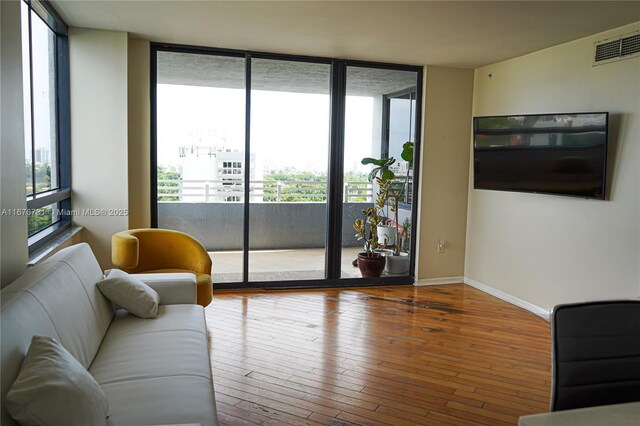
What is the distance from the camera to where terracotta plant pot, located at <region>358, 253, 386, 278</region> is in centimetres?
575

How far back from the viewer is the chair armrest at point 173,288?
10.8ft

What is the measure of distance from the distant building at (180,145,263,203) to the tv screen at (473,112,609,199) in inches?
94.5

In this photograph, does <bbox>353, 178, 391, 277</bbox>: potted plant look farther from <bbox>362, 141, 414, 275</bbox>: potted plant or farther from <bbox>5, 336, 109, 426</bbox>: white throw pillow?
<bbox>5, 336, 109, 426</bbox>: white throw pillow

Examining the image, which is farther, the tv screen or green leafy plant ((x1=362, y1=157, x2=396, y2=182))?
green leafy plant ((x1=362, y1=157, x2=396, y2=182))

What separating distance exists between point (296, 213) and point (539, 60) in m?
2.88

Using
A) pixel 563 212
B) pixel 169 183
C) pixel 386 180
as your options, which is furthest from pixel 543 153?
pixel 169 183

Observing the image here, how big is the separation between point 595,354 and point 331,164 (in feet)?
13.8

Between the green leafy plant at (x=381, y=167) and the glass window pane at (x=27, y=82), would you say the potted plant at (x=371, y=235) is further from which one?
the glass window pane at (x=27, y=82)

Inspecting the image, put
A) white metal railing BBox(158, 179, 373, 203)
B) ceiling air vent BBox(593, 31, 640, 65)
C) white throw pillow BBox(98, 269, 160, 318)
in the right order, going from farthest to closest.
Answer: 1. white metal railing BBox(158, 179, 373, 203)
2. ceiling air vent BBox(593, 31, 640, 65)
3. white throw pillow BBox(98, 269, 160, 318)

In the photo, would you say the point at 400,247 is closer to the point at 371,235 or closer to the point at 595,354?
the point at 371,235


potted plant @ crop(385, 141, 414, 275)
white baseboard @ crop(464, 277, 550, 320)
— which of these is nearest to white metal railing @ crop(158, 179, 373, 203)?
potted plant @ crop(385, 141, 414, 275)

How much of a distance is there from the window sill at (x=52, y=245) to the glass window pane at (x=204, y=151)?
106cm

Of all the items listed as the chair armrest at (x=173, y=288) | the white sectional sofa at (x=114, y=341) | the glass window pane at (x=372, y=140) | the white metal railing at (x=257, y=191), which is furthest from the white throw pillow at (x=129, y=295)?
the glass window pane at (x=372, y=140)

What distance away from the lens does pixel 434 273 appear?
19.6 feet
